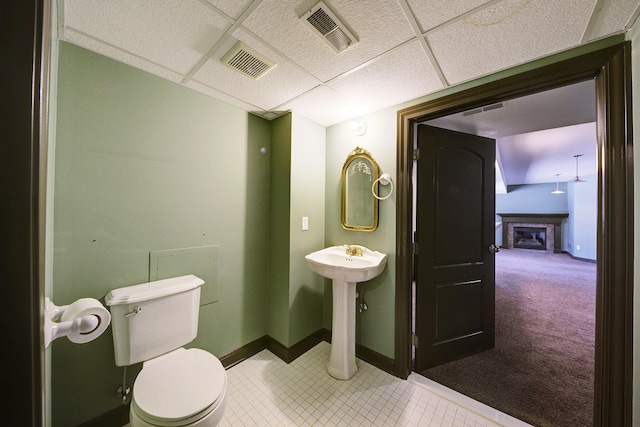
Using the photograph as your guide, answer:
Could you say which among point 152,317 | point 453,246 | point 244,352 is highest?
point 453,246

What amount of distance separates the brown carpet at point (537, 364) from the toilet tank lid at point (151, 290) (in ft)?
6.62

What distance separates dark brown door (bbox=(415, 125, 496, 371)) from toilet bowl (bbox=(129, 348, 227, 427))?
60.1 inches

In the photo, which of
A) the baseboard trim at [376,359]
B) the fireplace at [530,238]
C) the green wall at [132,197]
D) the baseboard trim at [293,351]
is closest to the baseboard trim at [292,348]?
the baseboard trim at [293,351]

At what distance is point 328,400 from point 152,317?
50.7 inches

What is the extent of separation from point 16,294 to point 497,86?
84.6 inches

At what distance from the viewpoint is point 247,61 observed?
1352 mm

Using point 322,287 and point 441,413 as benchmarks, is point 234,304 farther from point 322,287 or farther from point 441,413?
point 441,413

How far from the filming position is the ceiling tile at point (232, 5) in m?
0.98

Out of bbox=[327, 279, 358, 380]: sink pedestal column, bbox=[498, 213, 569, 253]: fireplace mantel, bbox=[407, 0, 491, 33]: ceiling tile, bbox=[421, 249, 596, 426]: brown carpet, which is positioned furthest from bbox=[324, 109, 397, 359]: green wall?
bbox=[498, 213, 569, 253]: fireplace mantel

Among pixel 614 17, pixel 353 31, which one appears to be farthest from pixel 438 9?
pixel 614 17

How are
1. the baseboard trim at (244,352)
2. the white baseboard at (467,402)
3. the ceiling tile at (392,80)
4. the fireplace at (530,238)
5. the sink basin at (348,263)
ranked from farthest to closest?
the fireplace at (530,238) → the baseboard trim at (244,352) → the sink basin at (348,263) → the white baseboard at (467,402) → the ceiling tile at (392,80)

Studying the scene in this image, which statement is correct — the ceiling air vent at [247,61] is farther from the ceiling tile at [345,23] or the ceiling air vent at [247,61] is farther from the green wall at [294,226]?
the green wall at [294,226]

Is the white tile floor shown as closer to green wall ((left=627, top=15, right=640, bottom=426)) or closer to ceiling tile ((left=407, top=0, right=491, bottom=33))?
green wall ((left=627, top=15, right=640, bottom=426))

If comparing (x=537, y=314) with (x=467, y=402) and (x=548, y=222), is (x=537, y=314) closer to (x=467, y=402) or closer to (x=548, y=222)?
(x=467, y=402)
